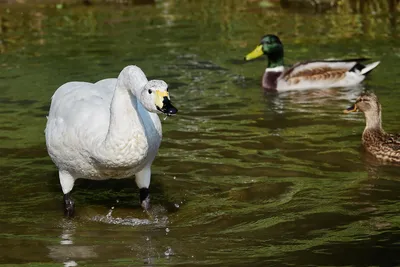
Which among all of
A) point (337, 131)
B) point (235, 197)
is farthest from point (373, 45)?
point (235, 197)

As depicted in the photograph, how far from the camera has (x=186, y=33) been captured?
17766 millimetres

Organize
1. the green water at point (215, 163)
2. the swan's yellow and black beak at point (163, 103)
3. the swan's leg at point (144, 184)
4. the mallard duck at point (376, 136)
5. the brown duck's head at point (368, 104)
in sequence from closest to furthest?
the swan's yellow and black beak at point (163, 103) → the green water at point (215, 163) → the swan's leg at point (144, 184) → the mallard duck at point (376, 136) → the brown duck's head at point (368, 104)

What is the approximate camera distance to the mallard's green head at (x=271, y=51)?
579 inches

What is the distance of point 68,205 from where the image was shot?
8.14 metres

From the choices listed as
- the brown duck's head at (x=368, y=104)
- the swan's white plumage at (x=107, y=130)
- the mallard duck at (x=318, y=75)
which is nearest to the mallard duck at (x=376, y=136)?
the brown duck's head at (x=368, y=104)

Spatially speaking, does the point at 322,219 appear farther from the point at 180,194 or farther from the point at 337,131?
the point at 337,131

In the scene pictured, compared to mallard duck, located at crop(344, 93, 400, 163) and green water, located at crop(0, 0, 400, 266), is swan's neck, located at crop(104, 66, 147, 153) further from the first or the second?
mallard duck, located at crop(344, 93, 400, 163)

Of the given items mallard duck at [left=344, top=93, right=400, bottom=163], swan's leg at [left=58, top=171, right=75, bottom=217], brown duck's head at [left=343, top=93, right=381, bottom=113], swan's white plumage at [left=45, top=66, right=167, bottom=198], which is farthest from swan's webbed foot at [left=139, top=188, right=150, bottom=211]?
brown duck's head at [left=343, top=93, right=381, bottom=113]

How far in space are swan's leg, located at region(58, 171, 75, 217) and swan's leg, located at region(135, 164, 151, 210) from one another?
586 millimetres

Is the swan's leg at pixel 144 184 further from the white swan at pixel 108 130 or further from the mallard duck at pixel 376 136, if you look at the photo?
the mallard duck at pixel 376 136

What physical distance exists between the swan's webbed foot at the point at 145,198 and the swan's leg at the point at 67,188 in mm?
616

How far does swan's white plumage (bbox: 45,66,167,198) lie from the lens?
7.04 metres

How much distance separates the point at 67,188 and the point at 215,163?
2.19m

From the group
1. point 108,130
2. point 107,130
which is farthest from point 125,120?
point 107,130
